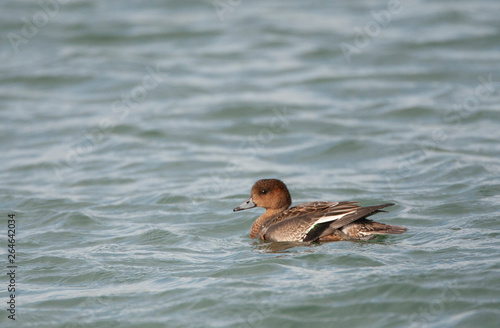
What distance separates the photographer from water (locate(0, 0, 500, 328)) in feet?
22.6

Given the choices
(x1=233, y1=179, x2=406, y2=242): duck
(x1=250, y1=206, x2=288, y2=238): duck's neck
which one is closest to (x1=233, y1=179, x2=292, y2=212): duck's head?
(x1=250, y1=206, x2=288, y2=238): duck's neck

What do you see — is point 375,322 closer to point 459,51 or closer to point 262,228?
point 262,228

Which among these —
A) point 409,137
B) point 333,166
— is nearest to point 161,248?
point 333,166

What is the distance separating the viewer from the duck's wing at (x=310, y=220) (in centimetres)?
845

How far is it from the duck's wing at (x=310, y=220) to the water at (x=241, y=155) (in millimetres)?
307

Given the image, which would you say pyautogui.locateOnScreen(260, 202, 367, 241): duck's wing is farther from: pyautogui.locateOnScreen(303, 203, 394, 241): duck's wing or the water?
the water

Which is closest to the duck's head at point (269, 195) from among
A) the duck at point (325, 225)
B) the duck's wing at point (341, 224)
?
the duck at point (325, 225)

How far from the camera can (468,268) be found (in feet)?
23.2

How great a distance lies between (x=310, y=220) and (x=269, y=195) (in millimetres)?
999

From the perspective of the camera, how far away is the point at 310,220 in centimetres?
856

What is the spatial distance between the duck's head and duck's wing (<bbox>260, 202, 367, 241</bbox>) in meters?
0.51

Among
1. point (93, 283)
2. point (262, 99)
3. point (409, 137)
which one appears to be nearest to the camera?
point (93, 283)

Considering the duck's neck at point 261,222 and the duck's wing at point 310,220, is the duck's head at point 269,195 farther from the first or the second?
the duck's wing at point 310,220

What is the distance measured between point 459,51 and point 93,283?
46.8 ft
